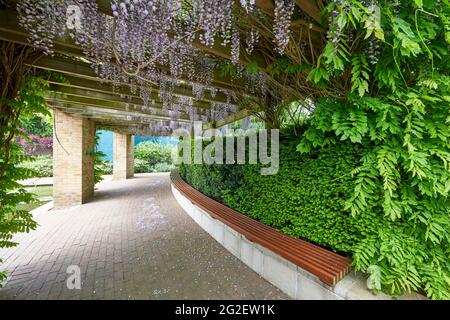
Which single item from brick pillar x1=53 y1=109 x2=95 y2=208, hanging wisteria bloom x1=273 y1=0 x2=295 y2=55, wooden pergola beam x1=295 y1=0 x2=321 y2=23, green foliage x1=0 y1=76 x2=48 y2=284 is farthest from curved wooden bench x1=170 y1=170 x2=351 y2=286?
brick pillar x1=53 y1=109 x2=95 y2=208

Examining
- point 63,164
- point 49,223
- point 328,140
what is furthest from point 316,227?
point 63,164

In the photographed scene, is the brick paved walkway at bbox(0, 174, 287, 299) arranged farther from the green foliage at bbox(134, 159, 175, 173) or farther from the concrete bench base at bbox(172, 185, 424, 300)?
the green foliage at bbox(134, 159, 175, 173)

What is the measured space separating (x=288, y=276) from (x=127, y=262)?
85.0 inches

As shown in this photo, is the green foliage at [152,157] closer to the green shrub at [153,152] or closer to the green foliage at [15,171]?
the green shrub at [153,152]

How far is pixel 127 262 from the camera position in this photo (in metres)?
2.78

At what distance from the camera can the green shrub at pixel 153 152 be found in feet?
46.2

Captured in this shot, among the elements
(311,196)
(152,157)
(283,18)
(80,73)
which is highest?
(80,73)

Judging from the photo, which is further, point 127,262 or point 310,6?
point 127,262

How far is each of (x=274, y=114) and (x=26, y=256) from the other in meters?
4.43

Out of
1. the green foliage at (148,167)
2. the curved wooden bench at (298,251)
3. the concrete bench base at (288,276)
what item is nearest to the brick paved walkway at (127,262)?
the concrete bench base at (288,276)

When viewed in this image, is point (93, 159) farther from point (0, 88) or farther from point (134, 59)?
point (134, 59)

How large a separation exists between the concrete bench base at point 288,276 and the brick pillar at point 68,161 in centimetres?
475

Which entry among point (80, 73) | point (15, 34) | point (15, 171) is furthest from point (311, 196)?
point (80, 73)

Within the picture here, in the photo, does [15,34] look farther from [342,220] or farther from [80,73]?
[342,220]
